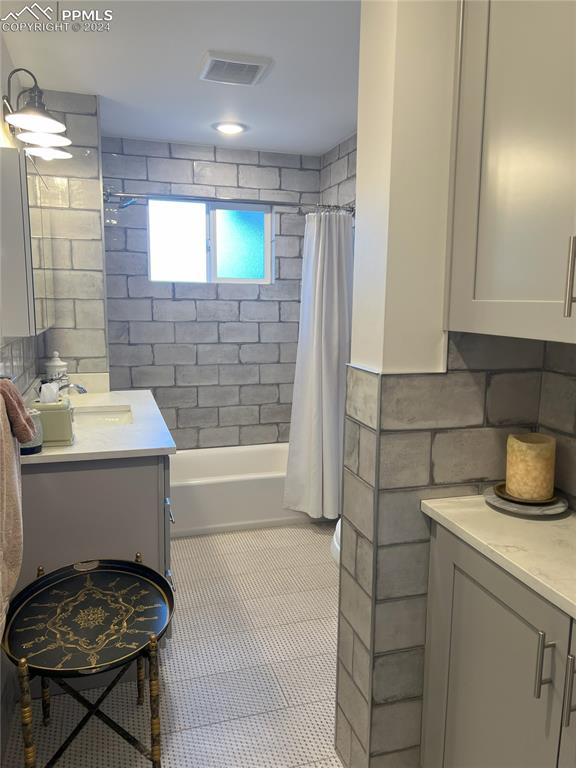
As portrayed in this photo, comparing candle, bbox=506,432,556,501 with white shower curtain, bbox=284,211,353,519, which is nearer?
candle, bbox=506,432,556,501

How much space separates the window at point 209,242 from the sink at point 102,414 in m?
1.41

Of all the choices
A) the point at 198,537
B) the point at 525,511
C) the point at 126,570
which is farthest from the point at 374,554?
the point at 198,537

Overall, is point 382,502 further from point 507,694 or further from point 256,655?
point 256,655

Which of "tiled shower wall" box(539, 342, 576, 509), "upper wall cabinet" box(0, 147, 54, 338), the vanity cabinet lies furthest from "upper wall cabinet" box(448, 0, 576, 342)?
"upper wall cabinet" box(0, 147, 54, 338)

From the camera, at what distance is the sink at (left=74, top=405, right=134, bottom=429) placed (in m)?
2.48

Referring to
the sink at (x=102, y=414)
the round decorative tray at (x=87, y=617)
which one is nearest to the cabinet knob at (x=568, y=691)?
the round decorative tray at (x=87, y=617)

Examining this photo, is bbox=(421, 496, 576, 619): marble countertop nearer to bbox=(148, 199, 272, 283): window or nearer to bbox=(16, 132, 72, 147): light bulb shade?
bbox=(16, 132, 72, 147): light bulb shade

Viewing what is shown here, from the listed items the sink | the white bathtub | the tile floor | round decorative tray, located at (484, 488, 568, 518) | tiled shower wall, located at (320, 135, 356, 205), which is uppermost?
tiled shower wall, located at (320, 135, 356, 205)

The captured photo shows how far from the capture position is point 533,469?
1.36 meters

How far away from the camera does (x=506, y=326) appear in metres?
1.19

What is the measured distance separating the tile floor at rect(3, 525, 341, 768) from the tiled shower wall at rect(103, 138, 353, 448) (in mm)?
1228

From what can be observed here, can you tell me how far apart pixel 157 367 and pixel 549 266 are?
3133 mm

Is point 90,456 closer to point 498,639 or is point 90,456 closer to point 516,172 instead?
point 498,639

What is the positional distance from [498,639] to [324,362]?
Answer: 2294 mm
